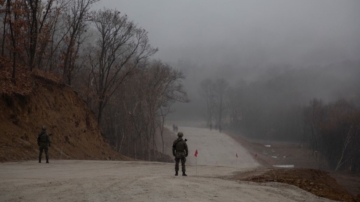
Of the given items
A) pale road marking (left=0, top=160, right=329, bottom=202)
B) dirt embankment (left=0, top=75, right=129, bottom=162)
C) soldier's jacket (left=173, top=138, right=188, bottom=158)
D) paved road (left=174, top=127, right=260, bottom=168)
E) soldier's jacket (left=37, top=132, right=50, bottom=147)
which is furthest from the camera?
paved road (left=174, top=127, right=260, bottom=168)

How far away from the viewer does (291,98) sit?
11388 centimetres

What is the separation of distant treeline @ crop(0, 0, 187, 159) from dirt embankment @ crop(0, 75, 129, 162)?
53.3 inches

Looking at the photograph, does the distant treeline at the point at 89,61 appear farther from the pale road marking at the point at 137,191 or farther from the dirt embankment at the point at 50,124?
the pale road marking at the point at 137,191

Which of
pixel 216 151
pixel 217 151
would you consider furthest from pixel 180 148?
pixel 217 151

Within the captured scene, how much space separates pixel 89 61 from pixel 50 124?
1950 centimetres

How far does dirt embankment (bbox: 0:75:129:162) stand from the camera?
2623 centimetres

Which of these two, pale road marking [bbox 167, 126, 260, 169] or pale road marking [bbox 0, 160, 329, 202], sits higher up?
pale road marking [bbox 167, 126, 260, 169]

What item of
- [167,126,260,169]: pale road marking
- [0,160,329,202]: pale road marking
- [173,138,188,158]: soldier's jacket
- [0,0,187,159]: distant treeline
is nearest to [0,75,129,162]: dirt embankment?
[0,0,187,159]: distant treeline

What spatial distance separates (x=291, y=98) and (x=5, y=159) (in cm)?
10074

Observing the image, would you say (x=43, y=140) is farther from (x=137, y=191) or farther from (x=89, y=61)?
(x=89, y=61)

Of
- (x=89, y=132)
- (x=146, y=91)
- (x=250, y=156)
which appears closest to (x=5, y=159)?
(x=89, y=132)

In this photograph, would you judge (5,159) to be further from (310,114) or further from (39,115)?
(310,114)

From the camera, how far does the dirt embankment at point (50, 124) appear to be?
2623 cm

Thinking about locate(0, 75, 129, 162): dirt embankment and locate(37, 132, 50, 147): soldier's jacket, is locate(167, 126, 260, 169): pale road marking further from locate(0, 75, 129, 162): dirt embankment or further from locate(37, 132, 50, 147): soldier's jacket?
locate(37, 132, 50, 147): soldier's jacket
